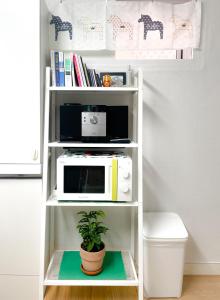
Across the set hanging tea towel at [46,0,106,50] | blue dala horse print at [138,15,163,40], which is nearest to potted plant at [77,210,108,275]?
hanging tea towel at [46,0,106,50]

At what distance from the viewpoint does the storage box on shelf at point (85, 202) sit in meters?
1.61

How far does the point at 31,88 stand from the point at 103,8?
0.82 metres

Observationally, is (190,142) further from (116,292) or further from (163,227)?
(116,292)

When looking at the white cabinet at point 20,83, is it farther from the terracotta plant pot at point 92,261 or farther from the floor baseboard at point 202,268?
the floor baseboard at point 202,268

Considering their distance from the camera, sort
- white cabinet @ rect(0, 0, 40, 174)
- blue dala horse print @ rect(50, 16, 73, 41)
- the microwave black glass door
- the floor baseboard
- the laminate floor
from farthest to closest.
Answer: the floor baseboard < blue dala horse print @ rect(50, 16, 73, 41) < the laminate floor < the microwave black glass door < white cabinet @ rect(0, 0, 40, 174)

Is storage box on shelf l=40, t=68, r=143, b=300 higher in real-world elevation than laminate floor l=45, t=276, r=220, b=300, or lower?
higher

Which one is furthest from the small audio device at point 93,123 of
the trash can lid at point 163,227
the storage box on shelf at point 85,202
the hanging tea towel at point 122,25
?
the trash can lid at point 163,227

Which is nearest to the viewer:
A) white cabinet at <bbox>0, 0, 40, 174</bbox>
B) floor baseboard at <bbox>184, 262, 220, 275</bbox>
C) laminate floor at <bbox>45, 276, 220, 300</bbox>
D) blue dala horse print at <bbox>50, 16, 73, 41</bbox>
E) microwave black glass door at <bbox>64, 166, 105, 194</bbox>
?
white cabinet at <bbox>0, 0, 40, 174</bbox>

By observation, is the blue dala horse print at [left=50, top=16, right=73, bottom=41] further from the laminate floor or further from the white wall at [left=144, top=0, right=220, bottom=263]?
the laminate floor

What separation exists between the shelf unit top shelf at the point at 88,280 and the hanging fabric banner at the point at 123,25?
1.49 metres

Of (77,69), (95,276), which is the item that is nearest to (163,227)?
(95,276)

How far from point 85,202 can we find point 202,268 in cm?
110

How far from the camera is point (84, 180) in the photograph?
5.34 ft

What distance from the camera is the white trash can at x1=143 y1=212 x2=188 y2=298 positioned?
169 centimetres
